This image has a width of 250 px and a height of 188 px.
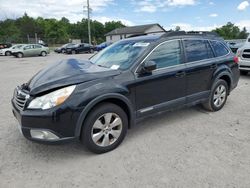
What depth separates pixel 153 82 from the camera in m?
3.75

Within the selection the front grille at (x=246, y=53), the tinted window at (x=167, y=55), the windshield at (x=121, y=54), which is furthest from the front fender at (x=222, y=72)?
the front grille at (x=246, y=53)

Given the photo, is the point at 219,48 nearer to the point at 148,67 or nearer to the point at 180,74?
the point at 180,74

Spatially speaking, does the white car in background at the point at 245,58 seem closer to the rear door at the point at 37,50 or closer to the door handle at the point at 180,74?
the door handle at the point at 180,74

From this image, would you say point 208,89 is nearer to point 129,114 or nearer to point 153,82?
point 153,82

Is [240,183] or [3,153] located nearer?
[240,183]

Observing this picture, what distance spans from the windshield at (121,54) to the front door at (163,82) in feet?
0.74

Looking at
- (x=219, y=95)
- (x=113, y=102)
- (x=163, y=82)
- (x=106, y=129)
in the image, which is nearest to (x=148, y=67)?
(x=163, y=82)

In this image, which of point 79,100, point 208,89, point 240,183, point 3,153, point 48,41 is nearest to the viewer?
point 240,183

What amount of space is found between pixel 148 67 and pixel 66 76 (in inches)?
48.7

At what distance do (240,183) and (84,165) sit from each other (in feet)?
6.41

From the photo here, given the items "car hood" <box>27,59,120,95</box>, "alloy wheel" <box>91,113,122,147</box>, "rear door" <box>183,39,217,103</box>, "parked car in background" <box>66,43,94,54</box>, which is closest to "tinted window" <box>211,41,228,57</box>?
"rear door" <box>183,39,217,103</box>

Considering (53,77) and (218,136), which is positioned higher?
(53,77)

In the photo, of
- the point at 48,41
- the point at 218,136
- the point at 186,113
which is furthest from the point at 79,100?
the point at 48,41

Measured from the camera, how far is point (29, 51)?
78.5ft
